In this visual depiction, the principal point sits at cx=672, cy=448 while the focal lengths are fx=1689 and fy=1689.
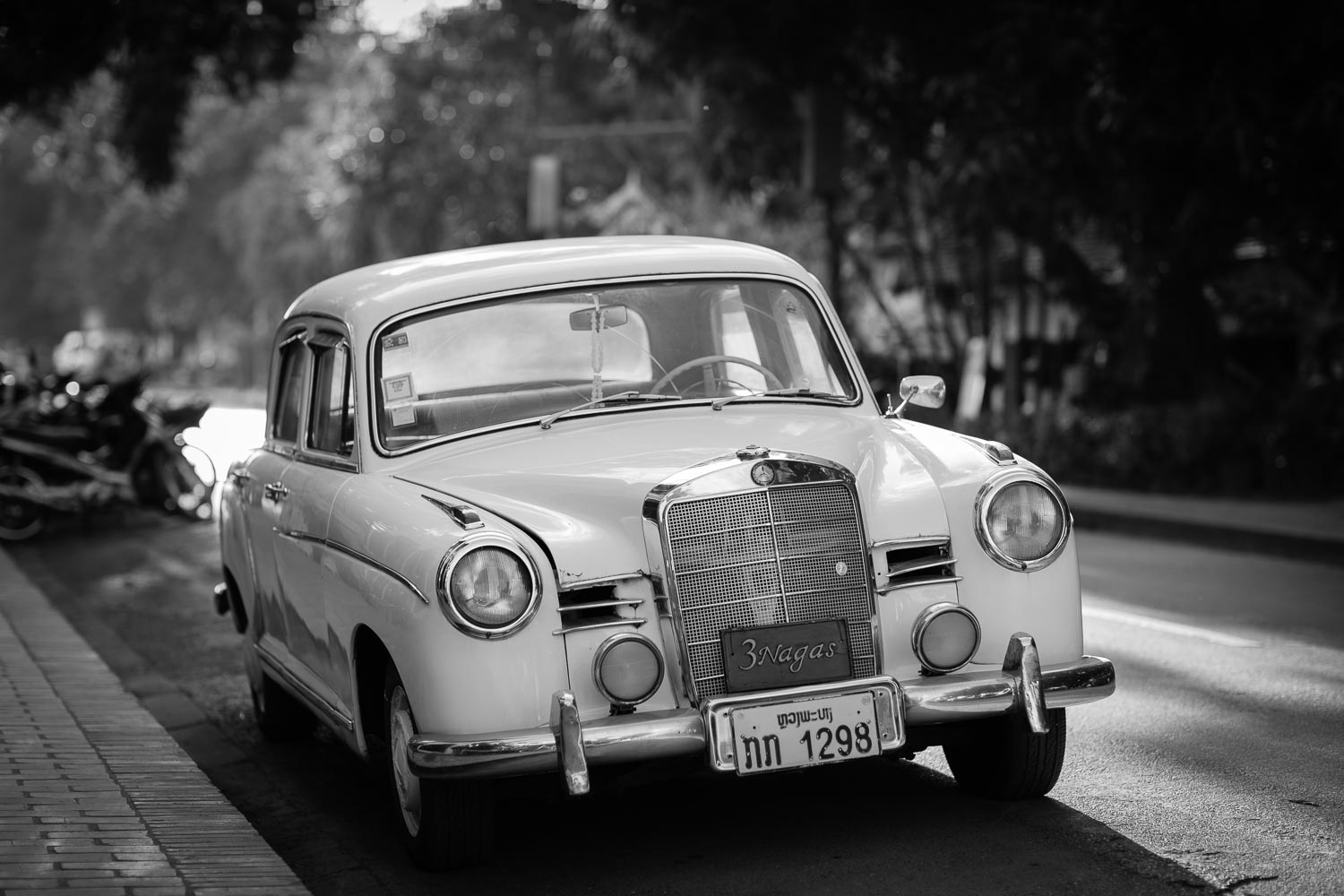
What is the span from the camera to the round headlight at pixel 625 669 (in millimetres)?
4512

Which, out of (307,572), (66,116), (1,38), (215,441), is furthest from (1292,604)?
(66,116)

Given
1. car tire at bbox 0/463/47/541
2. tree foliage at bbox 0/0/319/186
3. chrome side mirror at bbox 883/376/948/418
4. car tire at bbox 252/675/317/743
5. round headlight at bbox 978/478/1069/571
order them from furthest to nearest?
tree foliage at bbox 0/0/319/186
car tire at bbox 0/463/47/541
car tire at bbox 252/675/317/743
chrome side mirror at bbox 883/376/948/418
round headlight at bbox 978/478/1069/571

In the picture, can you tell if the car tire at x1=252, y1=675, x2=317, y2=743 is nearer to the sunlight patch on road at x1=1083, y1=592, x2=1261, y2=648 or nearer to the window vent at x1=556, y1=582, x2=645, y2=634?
the window vent at x1=556, y1=582, x2=645, y2=634

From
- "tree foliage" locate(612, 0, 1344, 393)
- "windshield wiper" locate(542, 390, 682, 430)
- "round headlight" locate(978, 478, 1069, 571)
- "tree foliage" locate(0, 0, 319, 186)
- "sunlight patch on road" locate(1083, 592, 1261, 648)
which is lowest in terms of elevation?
"sunlight patch on road" locate(1083, 592, 1261, 648)

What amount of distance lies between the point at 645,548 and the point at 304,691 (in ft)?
5.85

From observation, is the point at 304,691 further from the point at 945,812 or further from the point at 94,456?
the point at 94,456

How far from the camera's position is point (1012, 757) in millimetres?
Result: 5121

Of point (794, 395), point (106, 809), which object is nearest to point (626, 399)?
point (794, 395)

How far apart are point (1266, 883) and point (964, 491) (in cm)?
133

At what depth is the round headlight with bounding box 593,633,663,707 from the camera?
4512 millimetres

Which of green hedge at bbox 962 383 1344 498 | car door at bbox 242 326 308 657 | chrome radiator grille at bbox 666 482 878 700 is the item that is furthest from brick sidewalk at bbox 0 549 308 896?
green hedge at bbox 962 383 1344 498

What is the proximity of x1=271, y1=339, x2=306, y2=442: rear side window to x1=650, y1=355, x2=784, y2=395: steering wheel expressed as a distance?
1.55m

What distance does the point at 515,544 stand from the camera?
4496mm

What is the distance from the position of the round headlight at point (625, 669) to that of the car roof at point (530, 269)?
1.68m
